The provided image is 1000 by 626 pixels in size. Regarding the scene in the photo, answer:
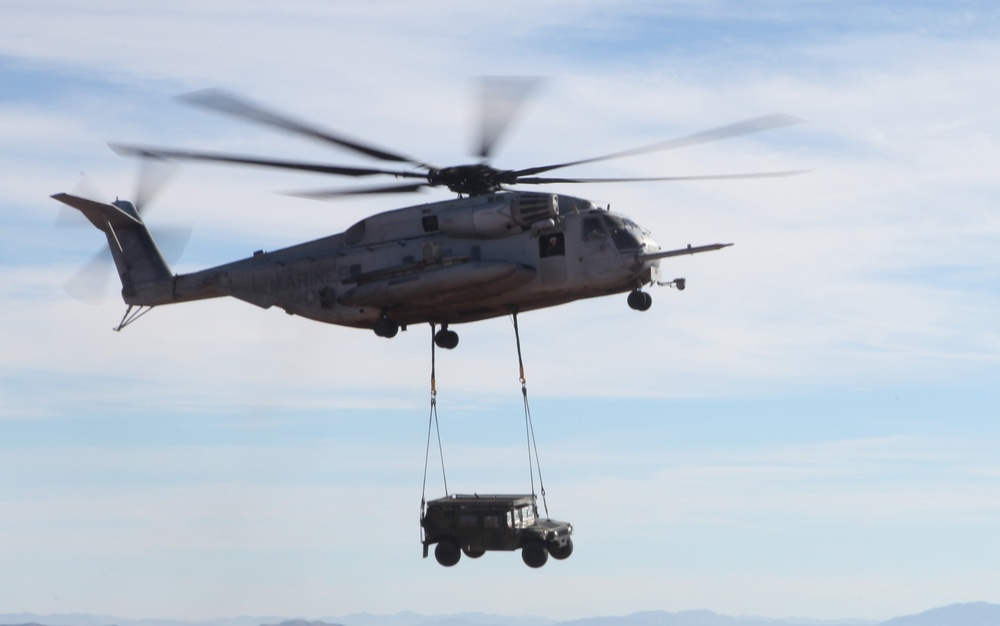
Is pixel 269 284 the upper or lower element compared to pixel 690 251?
upper

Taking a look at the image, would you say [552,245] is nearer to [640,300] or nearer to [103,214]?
[640,300]

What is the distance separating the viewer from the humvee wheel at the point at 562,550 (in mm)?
32875

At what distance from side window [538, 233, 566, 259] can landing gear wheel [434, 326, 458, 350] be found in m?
3.39

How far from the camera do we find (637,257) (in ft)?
107

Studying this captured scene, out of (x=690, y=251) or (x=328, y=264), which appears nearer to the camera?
(x=690, y=251)

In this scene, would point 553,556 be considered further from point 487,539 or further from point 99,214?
point 99,214

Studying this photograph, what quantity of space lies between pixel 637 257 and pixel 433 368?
215 inches

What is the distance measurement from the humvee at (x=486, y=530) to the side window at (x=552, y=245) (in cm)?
542

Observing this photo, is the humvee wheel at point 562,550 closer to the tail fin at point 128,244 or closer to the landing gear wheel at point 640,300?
the landing gear wheel at point 640,300

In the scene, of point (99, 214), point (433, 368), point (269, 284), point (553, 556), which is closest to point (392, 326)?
point (433, 368)

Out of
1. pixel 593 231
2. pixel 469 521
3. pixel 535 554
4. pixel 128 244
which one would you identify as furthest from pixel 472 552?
pixel 128 244

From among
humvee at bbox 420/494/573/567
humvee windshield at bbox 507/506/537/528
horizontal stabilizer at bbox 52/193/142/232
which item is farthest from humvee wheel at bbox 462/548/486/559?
horizontal stabilizer at bbox 52/193/142/232

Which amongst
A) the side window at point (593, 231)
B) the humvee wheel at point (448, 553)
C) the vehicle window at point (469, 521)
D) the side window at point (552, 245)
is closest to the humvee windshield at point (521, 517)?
the vehicle window at point (469, 521)

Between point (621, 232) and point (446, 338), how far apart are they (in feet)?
16.8
